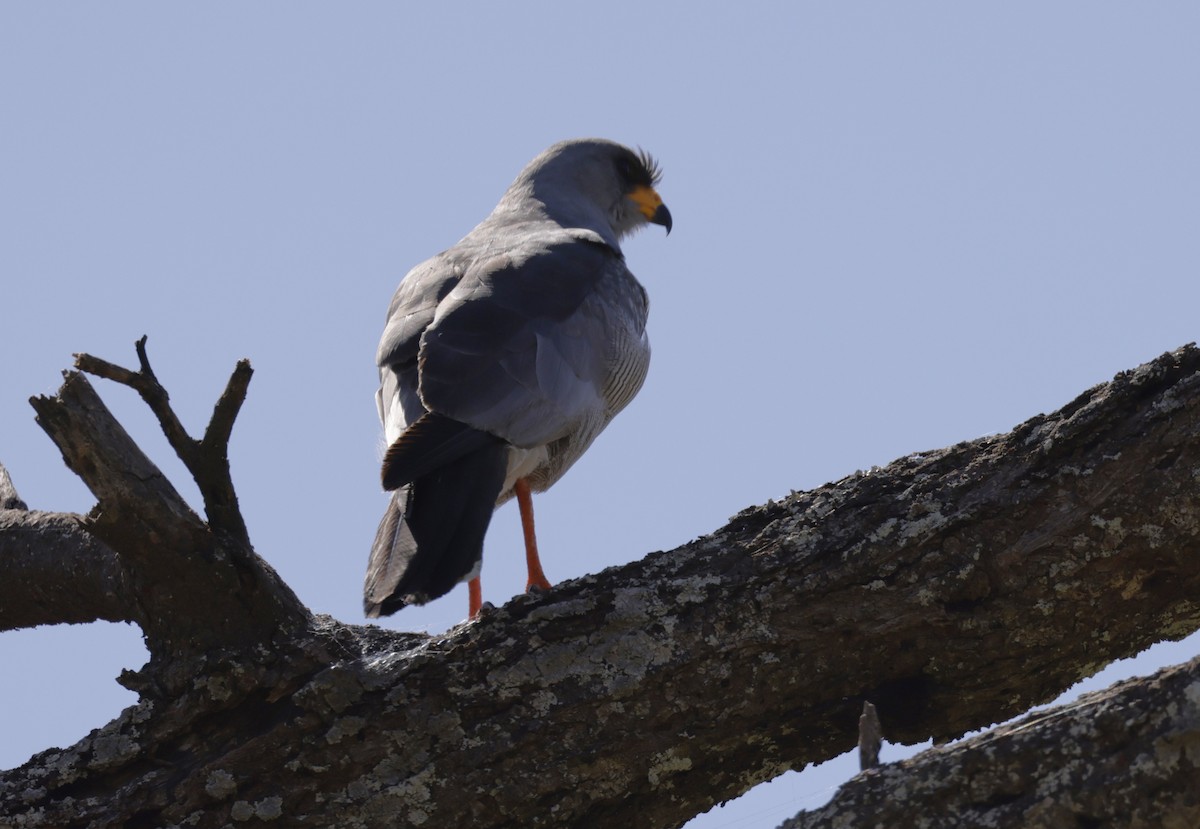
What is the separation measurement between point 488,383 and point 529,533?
2.87ft

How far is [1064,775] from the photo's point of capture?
7.55 ft

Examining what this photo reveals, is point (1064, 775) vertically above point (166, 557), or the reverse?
point (166, 557)

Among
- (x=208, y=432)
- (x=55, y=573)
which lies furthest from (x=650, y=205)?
(x=208, y=432)

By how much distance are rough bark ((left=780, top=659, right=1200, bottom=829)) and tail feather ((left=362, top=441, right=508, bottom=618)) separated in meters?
1.58

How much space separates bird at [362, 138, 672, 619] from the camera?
391 cm

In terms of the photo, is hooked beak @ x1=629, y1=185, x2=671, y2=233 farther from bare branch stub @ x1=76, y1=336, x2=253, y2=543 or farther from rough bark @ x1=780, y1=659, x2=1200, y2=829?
rough bark @ x1=780, y1=659, x2=1200, y2=829

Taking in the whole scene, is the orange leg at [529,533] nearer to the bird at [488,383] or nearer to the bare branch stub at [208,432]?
the bird at [488,383]

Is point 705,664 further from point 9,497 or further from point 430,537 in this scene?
point 9,497

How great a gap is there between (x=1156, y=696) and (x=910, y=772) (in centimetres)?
40

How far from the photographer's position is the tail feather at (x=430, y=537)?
3.73 meters

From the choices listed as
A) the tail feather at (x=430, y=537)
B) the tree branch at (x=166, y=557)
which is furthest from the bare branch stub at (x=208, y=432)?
the tail feather at (x=430, y=537)

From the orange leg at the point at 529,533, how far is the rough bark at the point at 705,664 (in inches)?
80.0

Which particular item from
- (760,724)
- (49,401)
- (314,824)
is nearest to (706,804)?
(760,724)

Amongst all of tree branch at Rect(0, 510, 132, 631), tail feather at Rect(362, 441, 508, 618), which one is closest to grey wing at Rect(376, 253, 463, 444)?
tail feather at Rect(362, 441, 508, 618)
